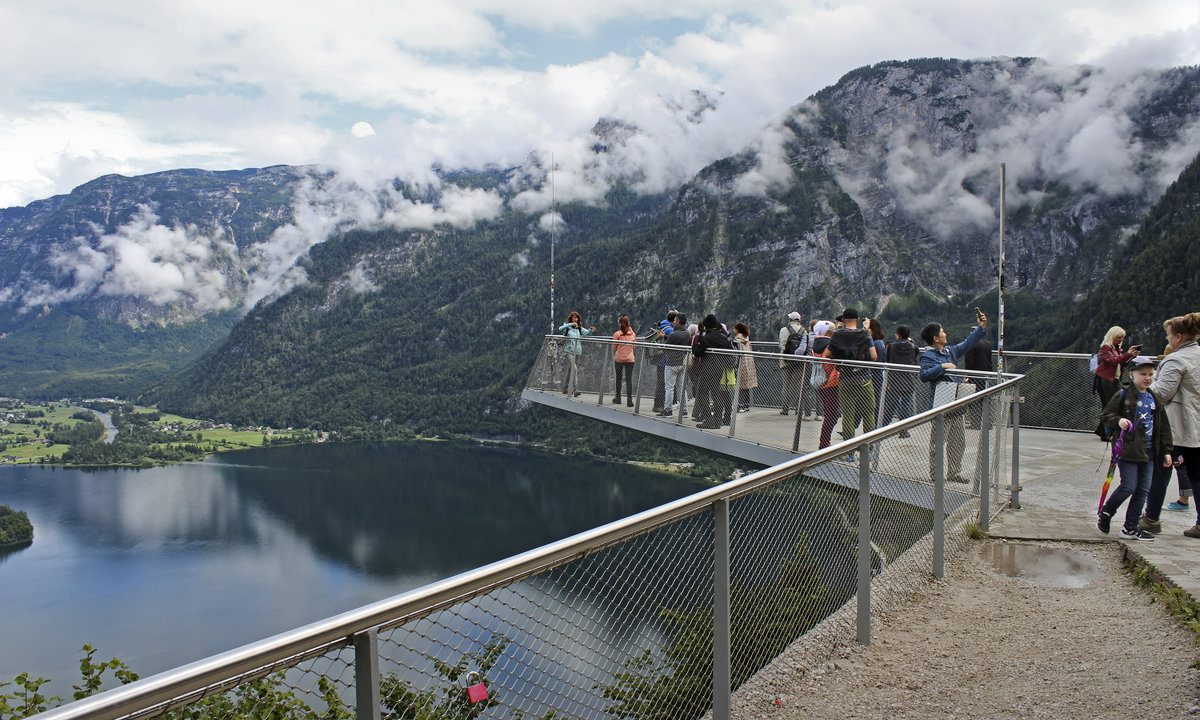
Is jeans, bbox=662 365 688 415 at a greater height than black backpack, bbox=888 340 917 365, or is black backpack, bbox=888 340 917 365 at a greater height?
black backpack, bbox=888 340 917 365

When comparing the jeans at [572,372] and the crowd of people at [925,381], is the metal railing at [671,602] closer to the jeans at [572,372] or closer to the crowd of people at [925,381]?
the crowd of people at [925,381]

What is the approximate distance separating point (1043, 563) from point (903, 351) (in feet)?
17.4

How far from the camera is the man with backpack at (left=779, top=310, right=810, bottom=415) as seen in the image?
455 inches

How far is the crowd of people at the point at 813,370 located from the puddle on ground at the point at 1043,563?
77cm

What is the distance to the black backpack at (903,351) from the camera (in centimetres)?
1146

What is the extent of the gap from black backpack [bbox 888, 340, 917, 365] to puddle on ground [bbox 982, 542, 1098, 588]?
475cm

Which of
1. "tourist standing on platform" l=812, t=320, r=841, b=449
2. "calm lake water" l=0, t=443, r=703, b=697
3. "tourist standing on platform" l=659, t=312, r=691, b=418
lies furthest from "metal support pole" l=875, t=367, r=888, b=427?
"calm lake water" l=0, t=443, r=703, b=697

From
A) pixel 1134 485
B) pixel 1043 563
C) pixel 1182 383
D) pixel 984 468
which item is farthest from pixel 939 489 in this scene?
pixel 1182 383

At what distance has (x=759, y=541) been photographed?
4.38 metres

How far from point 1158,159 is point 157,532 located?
736 ft

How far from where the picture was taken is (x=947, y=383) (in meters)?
8.80

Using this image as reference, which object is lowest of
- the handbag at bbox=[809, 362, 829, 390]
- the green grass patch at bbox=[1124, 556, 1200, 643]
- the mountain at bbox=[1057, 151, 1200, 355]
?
the green grass patch at bbox=[1124, 556, 1200, 643]

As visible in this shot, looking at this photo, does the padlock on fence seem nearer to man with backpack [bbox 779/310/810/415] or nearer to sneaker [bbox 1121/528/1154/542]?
sneaker [bbox 1121/528/1154/542]

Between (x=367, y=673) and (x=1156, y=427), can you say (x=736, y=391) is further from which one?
(x=367, y=673)
